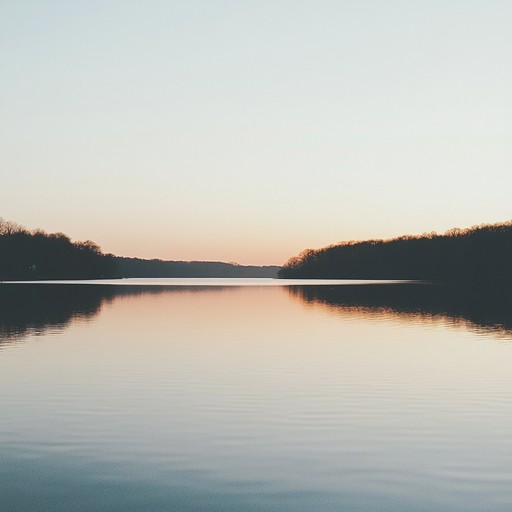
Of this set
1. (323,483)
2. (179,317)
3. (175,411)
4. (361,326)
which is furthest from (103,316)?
(323,483)

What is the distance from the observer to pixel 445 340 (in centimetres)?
4050

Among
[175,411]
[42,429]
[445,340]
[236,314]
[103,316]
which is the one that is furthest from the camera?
[236,314]

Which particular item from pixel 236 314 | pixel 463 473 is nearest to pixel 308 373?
pixel 463 473

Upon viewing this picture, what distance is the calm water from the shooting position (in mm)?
12555

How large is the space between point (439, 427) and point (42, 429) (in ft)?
31.4

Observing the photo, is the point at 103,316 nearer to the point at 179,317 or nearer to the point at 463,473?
the point at 179,317

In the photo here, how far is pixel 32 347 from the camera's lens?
117ft

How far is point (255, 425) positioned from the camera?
726 inches

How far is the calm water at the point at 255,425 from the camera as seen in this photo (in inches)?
494

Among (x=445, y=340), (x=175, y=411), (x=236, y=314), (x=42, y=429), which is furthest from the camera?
(x=236, y=314)

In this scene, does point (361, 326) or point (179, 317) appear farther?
point (179, 317)

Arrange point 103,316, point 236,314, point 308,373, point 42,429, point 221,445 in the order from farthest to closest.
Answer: point 236,314 < point 103,316 < point 308,373 < point 42,429 < point 221,445

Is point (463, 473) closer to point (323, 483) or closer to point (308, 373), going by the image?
point (323, 483)

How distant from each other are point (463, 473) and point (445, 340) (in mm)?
27280
